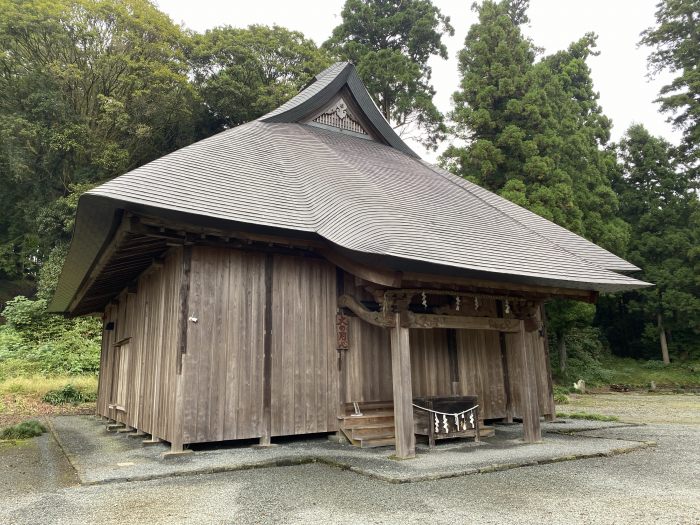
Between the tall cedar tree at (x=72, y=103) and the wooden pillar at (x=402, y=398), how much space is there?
18972 millimetres

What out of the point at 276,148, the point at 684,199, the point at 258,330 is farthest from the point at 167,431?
the point at 684,199

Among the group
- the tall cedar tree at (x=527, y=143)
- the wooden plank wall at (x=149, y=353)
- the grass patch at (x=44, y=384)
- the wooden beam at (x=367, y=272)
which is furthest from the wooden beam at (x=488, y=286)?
the grass patch at (x=44, y=384)

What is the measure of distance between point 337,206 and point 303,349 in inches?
83.2

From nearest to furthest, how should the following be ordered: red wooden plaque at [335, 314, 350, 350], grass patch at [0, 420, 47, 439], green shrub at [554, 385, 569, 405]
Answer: red wooden plaque at [335, 314, 350, 350] → grass patch at [0, 420, 47, 439] → green shrub at [554, 385, 569, 405]

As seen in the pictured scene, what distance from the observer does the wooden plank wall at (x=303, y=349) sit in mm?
6734

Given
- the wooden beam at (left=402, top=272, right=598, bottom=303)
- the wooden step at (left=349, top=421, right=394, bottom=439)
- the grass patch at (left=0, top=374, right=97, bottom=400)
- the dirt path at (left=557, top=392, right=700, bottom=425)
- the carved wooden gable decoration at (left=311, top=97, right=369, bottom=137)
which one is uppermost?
the carved wooden gable decoration at (left=311, top=97, right=369, bottom=137)

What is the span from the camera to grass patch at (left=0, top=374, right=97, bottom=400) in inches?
507

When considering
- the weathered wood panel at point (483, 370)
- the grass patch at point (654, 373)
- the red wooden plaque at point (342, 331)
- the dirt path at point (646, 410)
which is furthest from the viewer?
the grass patch at point (654, 373)

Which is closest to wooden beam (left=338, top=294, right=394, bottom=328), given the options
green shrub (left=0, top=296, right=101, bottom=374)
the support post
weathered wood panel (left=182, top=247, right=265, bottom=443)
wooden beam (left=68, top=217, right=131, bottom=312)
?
the support post

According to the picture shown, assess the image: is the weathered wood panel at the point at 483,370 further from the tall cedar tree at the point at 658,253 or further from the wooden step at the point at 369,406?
the tall cedar tree at the point at 658,253

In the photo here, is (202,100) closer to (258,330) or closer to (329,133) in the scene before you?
A: (329,133)

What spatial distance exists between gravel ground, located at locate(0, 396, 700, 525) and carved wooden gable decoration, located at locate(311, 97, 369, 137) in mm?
8255

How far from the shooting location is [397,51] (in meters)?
24.9

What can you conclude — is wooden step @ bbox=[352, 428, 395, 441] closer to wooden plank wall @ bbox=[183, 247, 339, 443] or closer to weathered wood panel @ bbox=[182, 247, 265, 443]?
wooden plank wall @ bbox=[183, 247, 339, 443]
